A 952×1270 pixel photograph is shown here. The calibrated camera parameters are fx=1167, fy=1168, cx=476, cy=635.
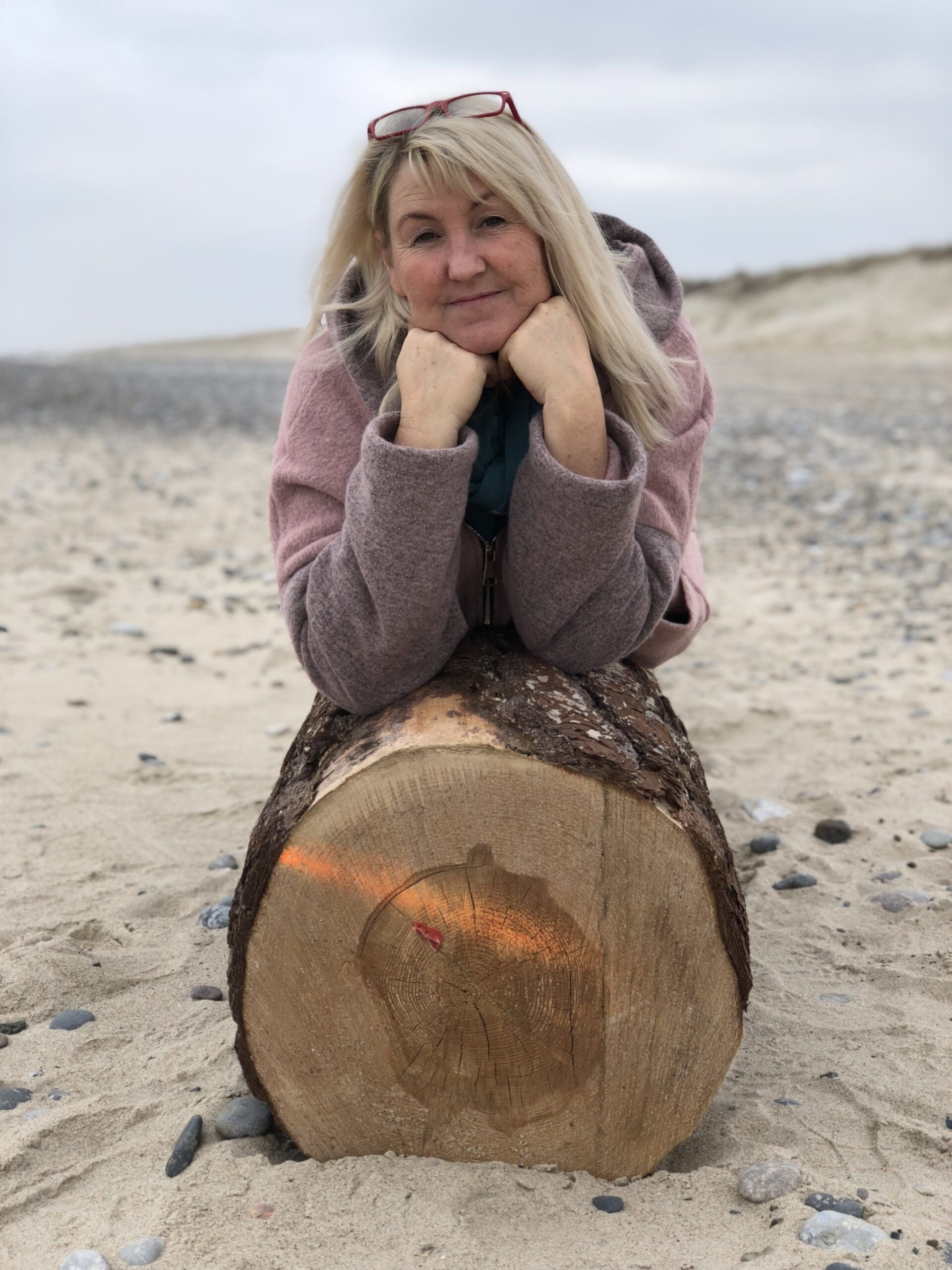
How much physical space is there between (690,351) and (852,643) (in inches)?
167

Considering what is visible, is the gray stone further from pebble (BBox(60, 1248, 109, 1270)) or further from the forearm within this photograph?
the forearm

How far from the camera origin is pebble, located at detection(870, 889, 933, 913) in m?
4.03

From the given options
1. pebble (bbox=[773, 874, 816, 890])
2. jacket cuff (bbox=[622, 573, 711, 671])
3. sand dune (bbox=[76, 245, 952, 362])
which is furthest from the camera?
sand dune (bbox=[76, 245, 952, 362])

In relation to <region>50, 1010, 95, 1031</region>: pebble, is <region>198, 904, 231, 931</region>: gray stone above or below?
below

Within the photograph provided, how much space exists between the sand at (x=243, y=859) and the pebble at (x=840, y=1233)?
0.12ft

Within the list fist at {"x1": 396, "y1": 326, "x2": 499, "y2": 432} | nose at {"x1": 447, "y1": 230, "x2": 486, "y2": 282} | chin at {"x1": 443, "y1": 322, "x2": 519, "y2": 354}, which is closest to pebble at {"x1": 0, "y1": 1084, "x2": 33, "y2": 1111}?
fist at {"x1": 396, "y1": 326, "x2": 499, "y2": 432}

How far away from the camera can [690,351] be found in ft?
11.6

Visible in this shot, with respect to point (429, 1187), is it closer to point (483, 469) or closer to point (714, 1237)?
point (714, 1237)

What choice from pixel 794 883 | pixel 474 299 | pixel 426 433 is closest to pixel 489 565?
pixel 426 433

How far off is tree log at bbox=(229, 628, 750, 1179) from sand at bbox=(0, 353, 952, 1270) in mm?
149

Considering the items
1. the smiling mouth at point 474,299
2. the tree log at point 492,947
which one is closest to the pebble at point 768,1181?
the tree log at point 492,947

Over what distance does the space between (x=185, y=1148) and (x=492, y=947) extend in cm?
93

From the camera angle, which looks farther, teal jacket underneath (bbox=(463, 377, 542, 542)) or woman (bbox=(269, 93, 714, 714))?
teal jacket underneath (bbox=(463, 377, 542, 542))

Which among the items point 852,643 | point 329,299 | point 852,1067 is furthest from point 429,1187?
point 852,643
